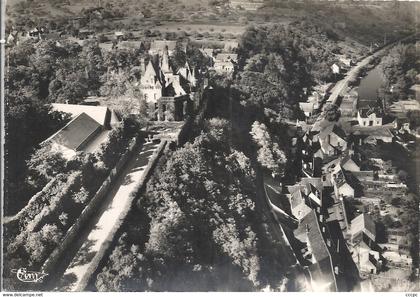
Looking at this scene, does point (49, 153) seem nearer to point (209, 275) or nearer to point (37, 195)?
point (37, 195)

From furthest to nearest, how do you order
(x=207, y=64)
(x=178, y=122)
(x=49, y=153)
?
(x=207, y=64)
(x=178, y=122)
(x=49, y=153)

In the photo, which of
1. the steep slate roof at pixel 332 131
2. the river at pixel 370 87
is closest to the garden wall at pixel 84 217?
the steep slate roof at pixel 332 131

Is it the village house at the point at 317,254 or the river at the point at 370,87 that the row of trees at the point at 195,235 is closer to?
the village house at the point at 317,254

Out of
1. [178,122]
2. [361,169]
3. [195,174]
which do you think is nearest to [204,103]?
[178,122]

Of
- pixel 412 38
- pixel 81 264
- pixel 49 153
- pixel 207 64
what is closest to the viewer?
pixel 81 264

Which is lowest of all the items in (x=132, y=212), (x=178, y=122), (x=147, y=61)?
(x=132, y=212)

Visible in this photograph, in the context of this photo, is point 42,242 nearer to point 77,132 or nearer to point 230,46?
point 77,132

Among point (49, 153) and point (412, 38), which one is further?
point (412, 38)

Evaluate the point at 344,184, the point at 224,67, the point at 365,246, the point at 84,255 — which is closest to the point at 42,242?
the point at 84,255
